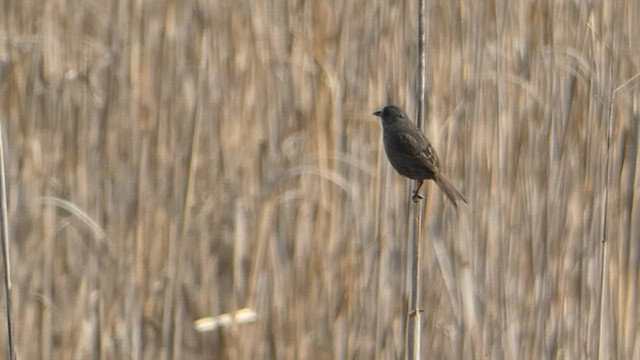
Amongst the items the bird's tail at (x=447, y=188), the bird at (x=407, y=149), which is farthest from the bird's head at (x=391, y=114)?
the bird's tail at (x=447, y=188)

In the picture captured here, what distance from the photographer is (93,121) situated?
2.19 meters

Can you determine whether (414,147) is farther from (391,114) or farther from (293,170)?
(293,170)

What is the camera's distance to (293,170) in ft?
7.27

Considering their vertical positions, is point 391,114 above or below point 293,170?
above

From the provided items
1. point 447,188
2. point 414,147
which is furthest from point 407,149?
point 447,188

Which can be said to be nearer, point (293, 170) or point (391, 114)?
point (391, 114)

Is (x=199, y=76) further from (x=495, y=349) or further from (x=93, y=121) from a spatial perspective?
(x=495, y=349)

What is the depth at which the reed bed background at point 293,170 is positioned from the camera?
220 cm

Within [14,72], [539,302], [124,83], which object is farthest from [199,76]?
[539,302]

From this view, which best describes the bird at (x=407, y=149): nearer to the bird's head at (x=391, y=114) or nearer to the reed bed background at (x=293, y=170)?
the bird's head at (x=391, y=114)

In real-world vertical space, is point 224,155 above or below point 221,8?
below

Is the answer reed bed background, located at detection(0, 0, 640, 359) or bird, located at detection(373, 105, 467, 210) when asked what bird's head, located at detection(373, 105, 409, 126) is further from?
reed bed background, located at detection(0, 0, 640, 359)

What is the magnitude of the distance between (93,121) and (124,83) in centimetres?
10

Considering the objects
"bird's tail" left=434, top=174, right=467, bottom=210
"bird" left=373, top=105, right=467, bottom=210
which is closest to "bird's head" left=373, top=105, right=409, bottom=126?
"bird" left=373, top=105, right=467, bottom=210
